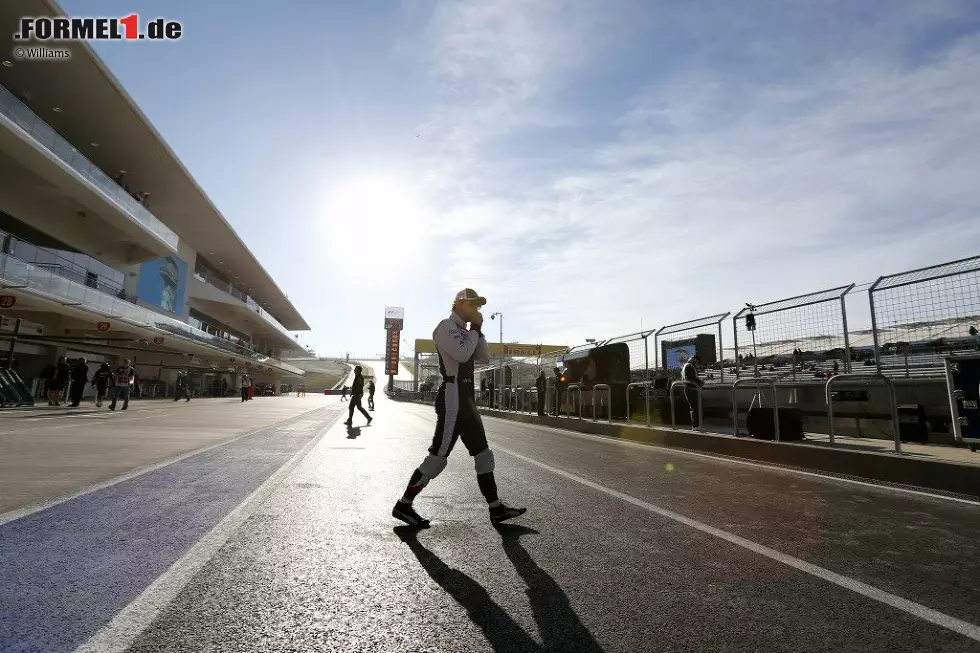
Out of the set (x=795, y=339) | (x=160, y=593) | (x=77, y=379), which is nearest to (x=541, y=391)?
(x=795, y=339)

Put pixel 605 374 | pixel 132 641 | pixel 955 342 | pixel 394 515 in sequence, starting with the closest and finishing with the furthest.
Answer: pixel 132 641 < pixel 394 515 < pixel 955 342 < pixel 605 374

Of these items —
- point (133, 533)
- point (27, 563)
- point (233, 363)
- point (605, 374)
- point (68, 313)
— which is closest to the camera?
point (27, 563)

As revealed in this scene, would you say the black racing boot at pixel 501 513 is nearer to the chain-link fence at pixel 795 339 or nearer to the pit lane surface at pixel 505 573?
the pit lane surface at pixel 505 573

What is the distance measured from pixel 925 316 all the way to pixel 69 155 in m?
29.7

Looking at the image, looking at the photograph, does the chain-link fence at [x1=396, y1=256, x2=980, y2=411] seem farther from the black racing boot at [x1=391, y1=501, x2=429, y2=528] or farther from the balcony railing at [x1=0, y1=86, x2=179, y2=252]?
the balcony railing at [x1=0, y1=86, x2=179, y2=252]

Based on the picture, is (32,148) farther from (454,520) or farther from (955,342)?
(955,342)

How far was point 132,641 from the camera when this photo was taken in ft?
6.67

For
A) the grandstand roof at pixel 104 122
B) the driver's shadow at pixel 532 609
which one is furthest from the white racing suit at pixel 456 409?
the grandstand roof at pixel 104 122

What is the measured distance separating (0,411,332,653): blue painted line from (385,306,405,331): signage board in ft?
435

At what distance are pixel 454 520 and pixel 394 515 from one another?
495 millimetres

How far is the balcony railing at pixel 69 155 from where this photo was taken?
19.5m

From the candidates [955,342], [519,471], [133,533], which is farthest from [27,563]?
[955,342]

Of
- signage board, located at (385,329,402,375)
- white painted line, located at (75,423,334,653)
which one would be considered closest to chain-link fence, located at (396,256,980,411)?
white painted line, located at (75,423,334,653)

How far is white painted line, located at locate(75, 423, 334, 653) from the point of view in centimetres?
203
